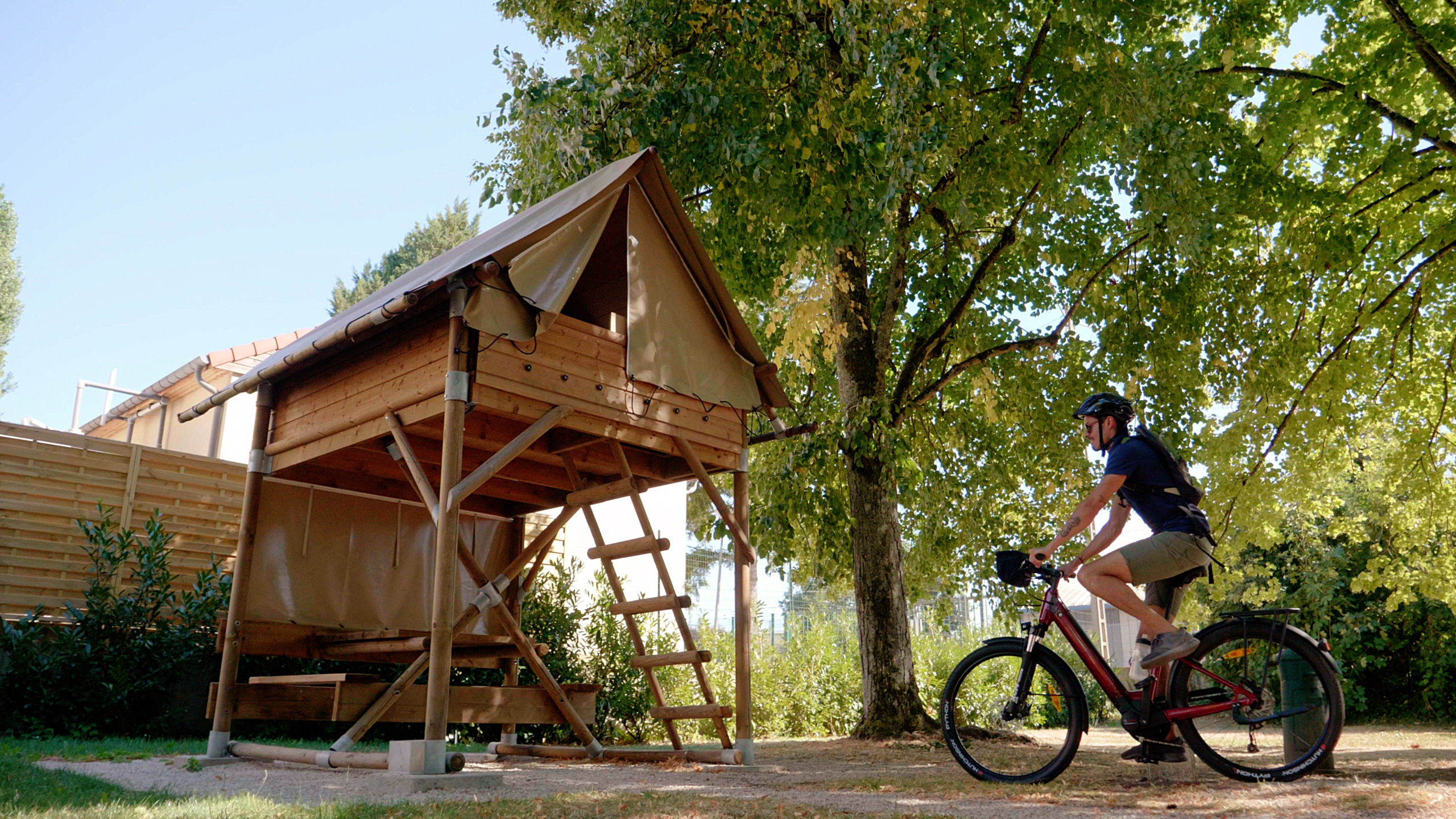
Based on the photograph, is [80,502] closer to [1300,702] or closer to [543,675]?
[543,675]

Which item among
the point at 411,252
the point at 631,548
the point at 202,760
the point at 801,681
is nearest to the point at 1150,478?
the point at 631,548

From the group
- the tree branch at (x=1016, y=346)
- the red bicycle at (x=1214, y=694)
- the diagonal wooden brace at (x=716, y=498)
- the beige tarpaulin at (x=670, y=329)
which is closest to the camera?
the red bicycle at (x=1214, y=694)

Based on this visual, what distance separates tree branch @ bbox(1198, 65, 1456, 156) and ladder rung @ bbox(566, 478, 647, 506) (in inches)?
261

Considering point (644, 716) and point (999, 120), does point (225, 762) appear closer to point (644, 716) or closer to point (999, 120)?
point (644, 716)

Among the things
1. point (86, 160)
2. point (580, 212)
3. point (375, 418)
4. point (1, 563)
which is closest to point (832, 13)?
point (580, 212)

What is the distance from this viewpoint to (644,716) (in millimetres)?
11258

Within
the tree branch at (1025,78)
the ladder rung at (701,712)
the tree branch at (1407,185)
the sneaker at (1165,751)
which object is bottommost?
the sneaker at (1165,751)

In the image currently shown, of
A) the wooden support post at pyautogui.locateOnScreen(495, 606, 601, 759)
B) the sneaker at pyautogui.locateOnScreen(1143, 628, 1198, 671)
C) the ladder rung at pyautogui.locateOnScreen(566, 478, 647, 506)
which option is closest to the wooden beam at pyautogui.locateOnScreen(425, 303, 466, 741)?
the wooden support post at pyautogui.locateOnScreen(495, 606, 601, 759)

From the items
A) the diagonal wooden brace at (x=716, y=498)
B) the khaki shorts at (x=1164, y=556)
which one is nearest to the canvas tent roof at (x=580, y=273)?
the diagonal wooden brace at (x=716, y=498)

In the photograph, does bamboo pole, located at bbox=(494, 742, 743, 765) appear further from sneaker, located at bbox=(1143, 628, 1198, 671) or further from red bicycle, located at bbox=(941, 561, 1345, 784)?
sneaker, located at bbox=(1143, 628, 1198, 671)

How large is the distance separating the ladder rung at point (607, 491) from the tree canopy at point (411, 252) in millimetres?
30536

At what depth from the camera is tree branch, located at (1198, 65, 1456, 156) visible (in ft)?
29.0

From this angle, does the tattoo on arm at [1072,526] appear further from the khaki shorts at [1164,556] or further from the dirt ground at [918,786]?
the dirt ground at [918,786]

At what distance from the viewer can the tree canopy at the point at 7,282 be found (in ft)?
126
